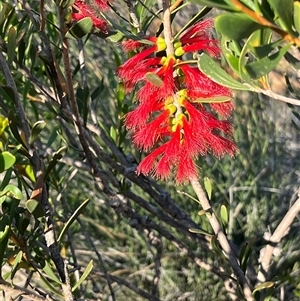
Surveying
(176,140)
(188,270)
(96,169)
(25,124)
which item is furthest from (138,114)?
(188,270)

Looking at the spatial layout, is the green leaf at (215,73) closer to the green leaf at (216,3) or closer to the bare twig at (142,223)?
the green leaf at (216,3)

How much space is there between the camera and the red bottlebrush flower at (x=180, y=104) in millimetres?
697

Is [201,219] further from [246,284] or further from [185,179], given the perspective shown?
[185,179]

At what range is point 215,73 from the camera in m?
0.56

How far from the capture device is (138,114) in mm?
756

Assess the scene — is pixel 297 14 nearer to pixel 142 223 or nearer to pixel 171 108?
pixel 171 108

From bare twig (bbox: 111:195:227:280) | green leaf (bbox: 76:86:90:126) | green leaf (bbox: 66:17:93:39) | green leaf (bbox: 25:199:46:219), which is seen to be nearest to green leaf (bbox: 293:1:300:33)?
green leaf (bbox: 66:17:93:39)

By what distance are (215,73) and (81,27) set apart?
0.71 feet

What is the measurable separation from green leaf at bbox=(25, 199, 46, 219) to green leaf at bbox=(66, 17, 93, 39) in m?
0.22

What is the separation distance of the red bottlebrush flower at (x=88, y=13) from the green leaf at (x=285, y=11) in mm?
369

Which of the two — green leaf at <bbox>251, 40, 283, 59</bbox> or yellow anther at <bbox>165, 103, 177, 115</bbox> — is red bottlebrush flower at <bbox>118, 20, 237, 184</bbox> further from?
green leaf at <bbox>251, 40, 283, 59</bbox>

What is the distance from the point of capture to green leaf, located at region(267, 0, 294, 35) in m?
0.44

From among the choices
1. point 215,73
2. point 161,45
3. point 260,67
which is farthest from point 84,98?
point 260,67

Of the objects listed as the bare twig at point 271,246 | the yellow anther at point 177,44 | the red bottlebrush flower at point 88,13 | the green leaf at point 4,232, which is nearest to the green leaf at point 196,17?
the yellow anther at point 177,44
